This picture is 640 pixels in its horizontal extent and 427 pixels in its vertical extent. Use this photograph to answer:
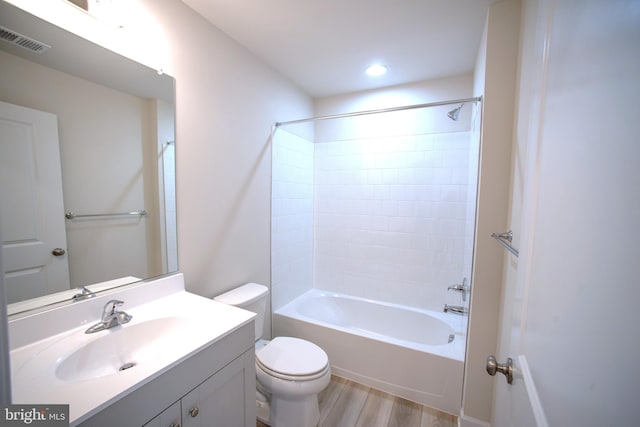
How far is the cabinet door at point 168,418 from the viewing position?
31.5 inches

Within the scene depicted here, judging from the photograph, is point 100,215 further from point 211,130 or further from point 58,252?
point 211,130

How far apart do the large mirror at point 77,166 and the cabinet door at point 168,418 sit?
2.06 ft

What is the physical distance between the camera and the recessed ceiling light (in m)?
2.02

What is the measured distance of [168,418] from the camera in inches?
33.1

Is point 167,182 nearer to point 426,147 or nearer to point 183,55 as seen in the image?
point 183,55

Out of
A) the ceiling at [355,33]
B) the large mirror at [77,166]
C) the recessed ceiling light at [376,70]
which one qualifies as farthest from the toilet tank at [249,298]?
the recessed ceiling light at [376,70]

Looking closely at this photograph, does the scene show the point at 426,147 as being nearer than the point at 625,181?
No

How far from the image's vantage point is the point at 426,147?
2281mm

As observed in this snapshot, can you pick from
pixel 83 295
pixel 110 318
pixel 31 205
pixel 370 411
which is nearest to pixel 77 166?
pixel 31 205

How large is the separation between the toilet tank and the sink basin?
449mm

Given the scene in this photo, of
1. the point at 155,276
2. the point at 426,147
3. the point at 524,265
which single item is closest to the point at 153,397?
the point at 155,276

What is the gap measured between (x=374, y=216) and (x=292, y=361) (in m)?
1.50

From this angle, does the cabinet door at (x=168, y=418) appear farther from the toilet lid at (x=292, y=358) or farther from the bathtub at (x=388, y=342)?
the bathtub at (x=388, y=342)

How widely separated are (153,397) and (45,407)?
0.25 m
